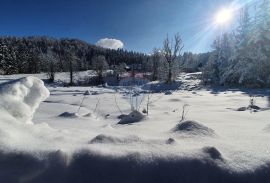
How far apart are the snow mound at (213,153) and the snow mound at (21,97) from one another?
4.92 feet

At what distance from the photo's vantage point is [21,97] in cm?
236

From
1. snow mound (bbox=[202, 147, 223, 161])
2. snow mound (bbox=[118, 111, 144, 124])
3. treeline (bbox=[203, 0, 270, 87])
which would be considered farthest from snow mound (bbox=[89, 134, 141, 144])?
treeline (bbox=[203, 0, 270, 87])

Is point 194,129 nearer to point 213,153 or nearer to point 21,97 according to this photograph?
point 213,153

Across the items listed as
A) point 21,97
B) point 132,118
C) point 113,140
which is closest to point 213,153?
point 113,140

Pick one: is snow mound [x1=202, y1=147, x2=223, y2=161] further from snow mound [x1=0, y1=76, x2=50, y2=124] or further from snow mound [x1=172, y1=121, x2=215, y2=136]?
snow mound [x1=0, y1=76, x2=50, y2=124]

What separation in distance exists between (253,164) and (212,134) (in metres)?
0.75

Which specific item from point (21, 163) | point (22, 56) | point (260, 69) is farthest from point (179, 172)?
point (22, 56)

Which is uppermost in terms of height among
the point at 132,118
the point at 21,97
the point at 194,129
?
the point at 21,97

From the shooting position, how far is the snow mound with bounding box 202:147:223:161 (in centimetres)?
161

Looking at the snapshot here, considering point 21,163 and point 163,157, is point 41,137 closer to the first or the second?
point 21,163

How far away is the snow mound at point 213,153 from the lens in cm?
161

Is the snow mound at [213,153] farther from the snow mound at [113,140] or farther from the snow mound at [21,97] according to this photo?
the snow mound at [21,97]

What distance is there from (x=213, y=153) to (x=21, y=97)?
170cm

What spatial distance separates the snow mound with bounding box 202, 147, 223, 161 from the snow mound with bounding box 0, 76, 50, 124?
4.92 feet
